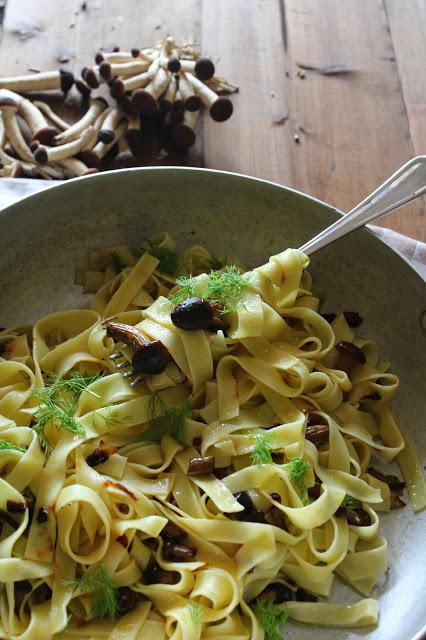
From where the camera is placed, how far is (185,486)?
2947 millimetres

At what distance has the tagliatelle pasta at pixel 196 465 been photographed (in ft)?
8.75

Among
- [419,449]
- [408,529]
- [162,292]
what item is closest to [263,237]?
[162,292]

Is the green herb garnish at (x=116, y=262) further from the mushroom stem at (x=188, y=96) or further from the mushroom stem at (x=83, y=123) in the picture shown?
the mushroom stem at (x=188, y=96)

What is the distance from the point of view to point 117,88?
4.28 metres

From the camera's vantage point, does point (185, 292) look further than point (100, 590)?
Yes

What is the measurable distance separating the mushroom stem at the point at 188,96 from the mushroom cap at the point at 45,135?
2.58ft

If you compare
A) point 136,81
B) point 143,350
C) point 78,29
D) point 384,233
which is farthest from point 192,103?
point 143,350

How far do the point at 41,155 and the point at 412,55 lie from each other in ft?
8.43

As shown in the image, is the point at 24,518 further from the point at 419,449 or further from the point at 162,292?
the point at 419,449

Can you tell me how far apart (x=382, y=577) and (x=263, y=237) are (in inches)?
64.2

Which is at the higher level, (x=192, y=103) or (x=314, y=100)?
(x=192, y=103)

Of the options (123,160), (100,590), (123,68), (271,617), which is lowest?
(271,617)

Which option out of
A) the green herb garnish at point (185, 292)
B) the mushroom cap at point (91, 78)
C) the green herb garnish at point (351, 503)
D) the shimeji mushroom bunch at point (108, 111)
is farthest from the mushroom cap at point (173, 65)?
the green herb garnish at point (351, 503)

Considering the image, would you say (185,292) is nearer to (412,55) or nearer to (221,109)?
(221,109)
